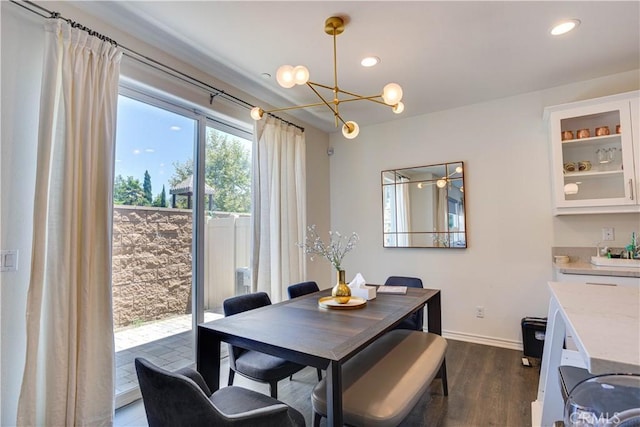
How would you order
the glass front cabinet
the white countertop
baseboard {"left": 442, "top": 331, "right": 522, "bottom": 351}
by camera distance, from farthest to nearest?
baseboard {"left": 442, "top": 331, "right": 522, "bottom": 351}
the glass front cabinet
the white countertop

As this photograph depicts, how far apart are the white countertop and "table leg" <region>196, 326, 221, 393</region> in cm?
153

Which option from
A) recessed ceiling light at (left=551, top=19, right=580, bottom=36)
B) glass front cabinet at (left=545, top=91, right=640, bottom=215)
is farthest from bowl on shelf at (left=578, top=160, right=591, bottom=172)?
recessed ceiling light at (left=551, top=19, right=580, bottom=36)

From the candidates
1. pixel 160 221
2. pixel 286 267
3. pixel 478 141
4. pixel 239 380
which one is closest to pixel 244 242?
pixel 286 267

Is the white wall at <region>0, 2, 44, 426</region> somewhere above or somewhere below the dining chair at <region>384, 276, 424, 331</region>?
above

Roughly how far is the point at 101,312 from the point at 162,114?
5.16 feet

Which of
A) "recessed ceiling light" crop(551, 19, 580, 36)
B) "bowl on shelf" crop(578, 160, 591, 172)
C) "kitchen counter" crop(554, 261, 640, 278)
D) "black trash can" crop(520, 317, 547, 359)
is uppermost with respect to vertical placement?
"recessed ceiling light" crop(551, 19, 580, 36)

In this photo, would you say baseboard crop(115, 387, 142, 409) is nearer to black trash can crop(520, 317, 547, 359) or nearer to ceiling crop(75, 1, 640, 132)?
ceiling crop(75, 1, 640, 132)

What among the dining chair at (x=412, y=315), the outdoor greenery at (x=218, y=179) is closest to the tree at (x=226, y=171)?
the outdoor greenery at (x=218, y=179)

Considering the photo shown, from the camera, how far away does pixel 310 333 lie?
5.13 ft

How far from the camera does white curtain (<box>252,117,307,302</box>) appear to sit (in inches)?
128

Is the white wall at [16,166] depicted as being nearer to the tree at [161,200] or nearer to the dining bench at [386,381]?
the tree at [161,200]

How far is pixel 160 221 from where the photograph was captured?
2570 millimetres

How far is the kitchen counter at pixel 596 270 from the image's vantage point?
94.9 inches

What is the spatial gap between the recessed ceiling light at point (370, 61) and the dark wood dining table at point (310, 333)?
1926mm
